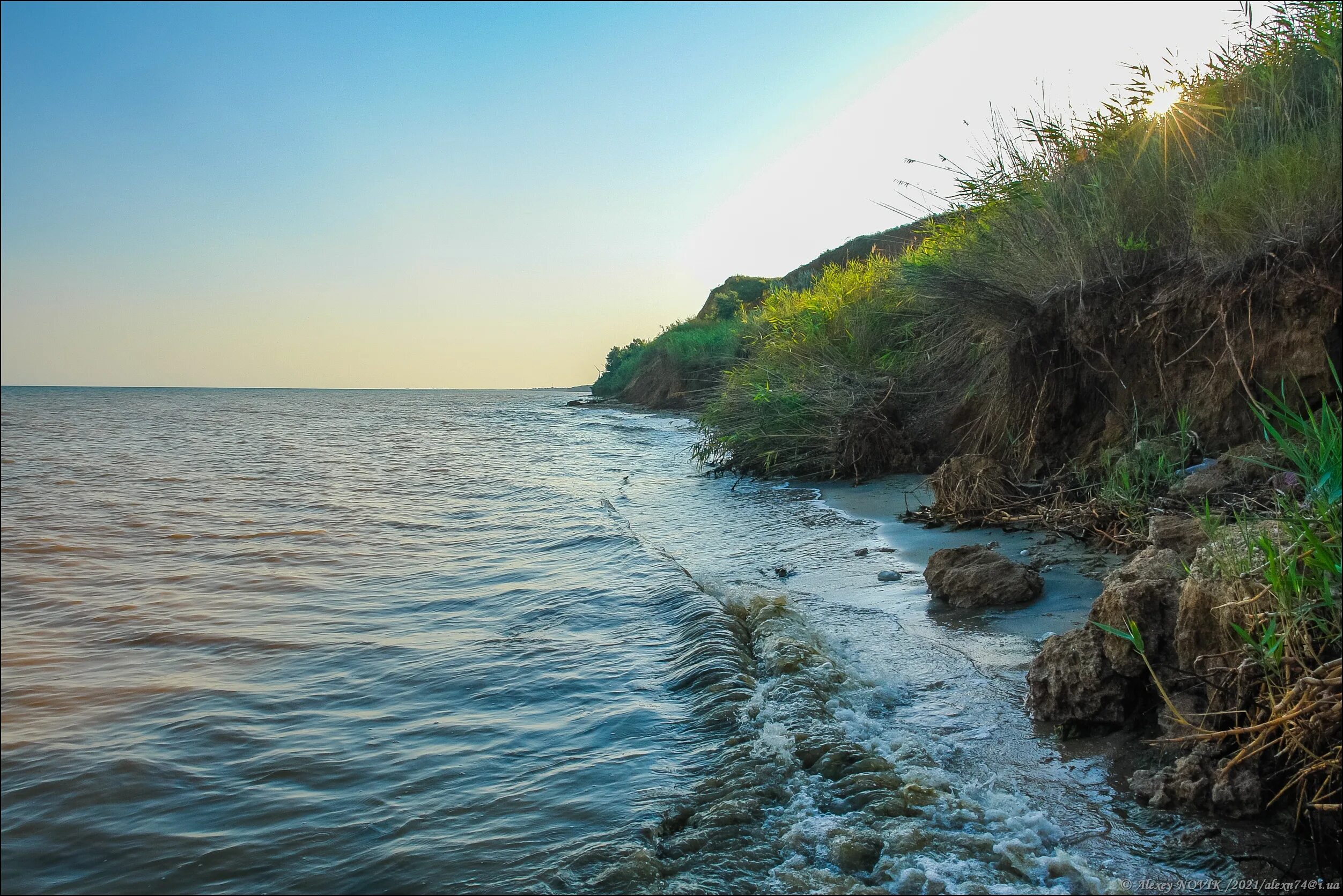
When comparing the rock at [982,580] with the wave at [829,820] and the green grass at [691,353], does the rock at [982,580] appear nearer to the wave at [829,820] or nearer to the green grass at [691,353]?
the wave at [829,820]

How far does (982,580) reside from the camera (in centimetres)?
438

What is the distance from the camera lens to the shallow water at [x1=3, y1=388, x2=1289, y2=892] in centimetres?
232

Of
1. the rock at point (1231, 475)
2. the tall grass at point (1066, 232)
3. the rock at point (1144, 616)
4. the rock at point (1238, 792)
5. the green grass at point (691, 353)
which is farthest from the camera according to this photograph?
the green grass at point (691, 353)

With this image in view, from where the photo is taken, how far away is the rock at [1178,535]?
344 cm

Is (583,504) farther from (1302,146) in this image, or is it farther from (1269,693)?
(1269,693)

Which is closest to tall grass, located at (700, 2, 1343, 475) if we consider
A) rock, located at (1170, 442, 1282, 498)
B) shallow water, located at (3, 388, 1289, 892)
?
rock, located at (1170, 442, 1282, 498)

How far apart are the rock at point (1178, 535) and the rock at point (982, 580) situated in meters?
0.78

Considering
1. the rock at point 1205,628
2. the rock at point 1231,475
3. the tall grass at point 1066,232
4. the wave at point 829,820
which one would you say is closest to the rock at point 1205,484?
the rock at point 1231,475

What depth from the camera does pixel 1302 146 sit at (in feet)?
15.0

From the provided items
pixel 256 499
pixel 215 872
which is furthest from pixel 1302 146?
pixel 256 499

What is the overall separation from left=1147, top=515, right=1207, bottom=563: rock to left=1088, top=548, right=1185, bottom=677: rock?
1.90ft

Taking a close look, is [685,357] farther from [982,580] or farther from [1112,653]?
[1112,653]

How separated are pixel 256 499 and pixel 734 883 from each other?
9671 millimetres

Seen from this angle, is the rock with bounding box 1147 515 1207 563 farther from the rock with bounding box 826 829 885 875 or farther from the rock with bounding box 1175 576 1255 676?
the rock with bounding box 826 829 885 875
